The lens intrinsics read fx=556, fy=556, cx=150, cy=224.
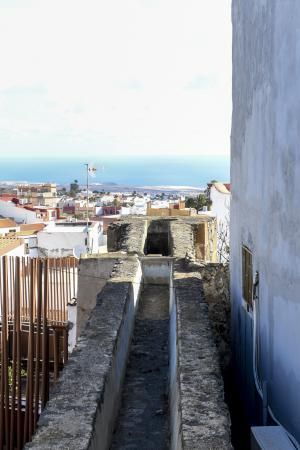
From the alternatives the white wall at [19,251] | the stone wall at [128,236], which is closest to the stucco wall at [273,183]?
the stone wall at [128,236]

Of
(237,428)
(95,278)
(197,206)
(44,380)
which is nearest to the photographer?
(237,428)

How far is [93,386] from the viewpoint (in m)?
5.36

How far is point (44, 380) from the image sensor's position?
9.40m

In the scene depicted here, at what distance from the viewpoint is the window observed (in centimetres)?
694

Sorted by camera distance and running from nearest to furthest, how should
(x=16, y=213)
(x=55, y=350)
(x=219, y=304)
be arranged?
(x=55, y=350)
(x=219, y=304)
(x=16, y=213)

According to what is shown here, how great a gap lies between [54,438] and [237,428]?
3751 mm

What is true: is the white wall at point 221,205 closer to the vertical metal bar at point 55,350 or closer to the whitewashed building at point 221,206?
the whitewashed building at point 221,206

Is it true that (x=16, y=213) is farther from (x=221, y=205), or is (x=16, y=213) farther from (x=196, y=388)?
(x=196, y=388)

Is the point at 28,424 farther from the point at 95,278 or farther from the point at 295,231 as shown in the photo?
the point at 295,231

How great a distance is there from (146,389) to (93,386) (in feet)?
6.11

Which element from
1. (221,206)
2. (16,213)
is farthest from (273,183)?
(16,213)

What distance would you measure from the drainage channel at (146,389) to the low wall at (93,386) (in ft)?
0.67

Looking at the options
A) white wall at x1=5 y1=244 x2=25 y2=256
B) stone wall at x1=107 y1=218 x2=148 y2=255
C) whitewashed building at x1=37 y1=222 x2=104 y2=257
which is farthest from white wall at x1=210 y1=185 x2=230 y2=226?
stone wall at x1=107 y1=218 x2=148 y2=255

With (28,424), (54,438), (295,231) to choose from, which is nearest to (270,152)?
(295,231)
